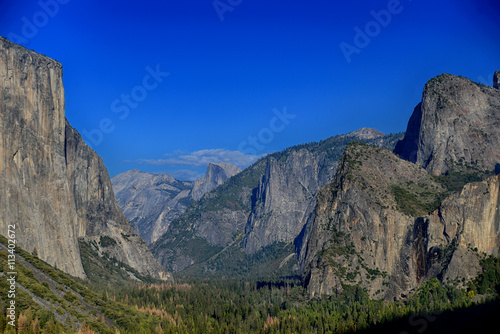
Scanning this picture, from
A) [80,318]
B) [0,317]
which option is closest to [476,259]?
[80,318]

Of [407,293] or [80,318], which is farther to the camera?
[407,293]

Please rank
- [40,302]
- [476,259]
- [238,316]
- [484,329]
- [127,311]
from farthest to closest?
[476,259], [238,316], [127,311], [484,329], [40,302]

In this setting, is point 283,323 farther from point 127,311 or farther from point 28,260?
point 28,260

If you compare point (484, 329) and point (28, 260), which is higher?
point (28, 260)

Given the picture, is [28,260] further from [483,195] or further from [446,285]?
[483,195]

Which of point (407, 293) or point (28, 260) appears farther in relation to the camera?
point (407, 293)

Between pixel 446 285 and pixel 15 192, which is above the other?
pixel 15 192

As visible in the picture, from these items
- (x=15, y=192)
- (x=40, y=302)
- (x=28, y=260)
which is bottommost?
(x=40, y=302)

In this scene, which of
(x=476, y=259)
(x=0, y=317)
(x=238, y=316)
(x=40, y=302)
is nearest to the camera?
(x=0, y=317)

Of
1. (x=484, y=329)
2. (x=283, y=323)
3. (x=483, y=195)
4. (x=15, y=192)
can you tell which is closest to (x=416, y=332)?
(x=484, y=329)
